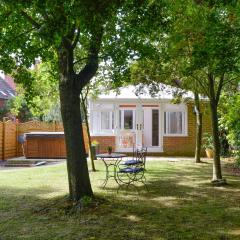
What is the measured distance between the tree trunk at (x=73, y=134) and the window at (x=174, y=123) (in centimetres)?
1587

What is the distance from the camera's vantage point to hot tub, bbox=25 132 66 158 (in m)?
24.3

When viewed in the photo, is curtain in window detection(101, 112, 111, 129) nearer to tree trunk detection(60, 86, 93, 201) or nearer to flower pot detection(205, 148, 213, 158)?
flower pot detection(205, 148, 213, 158)

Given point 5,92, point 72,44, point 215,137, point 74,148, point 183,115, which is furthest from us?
point 5,92

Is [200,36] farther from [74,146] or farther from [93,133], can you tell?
[93,133]

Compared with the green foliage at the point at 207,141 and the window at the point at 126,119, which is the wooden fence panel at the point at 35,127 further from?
the green foliage at the point at 207,141

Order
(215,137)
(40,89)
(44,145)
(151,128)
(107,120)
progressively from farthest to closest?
(151,128)
(107,120)
(44,145)
(40,89)
(215,137)

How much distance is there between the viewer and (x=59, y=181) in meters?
14.2

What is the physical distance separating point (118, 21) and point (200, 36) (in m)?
2.16

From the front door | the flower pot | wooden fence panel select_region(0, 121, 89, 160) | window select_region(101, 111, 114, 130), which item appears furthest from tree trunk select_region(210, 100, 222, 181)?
the front door

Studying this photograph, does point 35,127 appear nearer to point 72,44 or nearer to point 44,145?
point 44,145

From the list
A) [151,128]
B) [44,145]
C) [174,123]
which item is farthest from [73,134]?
[151,128]

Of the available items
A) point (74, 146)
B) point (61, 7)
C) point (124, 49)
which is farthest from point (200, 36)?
point (61, 7)

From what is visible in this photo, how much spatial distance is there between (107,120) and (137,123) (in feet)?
5.46

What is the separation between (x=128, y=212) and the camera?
9.23m
